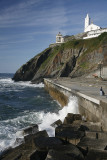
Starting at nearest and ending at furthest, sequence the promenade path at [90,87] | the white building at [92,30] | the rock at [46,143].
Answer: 1. the rock at [46,143]
2. the promenade path at [90,87]
3. the white building at [92,30]

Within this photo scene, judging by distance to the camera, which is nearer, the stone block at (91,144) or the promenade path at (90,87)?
the stone block at (91,144)

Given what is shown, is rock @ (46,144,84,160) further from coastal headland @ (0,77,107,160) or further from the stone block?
the stone block

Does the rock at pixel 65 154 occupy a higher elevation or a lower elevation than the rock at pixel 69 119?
higher

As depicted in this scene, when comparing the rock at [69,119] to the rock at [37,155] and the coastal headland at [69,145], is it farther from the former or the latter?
the rock at [37,155]

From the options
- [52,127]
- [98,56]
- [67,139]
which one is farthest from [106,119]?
[98,56]

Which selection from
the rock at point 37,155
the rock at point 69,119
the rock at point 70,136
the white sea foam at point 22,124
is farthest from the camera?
the rock at point 69,119

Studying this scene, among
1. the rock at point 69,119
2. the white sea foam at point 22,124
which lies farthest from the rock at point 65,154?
the rock at point 69,119

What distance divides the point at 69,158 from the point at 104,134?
2539mm

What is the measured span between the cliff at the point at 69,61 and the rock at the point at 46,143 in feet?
114

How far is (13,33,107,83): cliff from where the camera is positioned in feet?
161

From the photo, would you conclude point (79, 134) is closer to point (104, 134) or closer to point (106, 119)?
point (104, 134)

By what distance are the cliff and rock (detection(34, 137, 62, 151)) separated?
34.8m

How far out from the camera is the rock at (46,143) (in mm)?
6695

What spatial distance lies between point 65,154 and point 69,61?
5304cm
